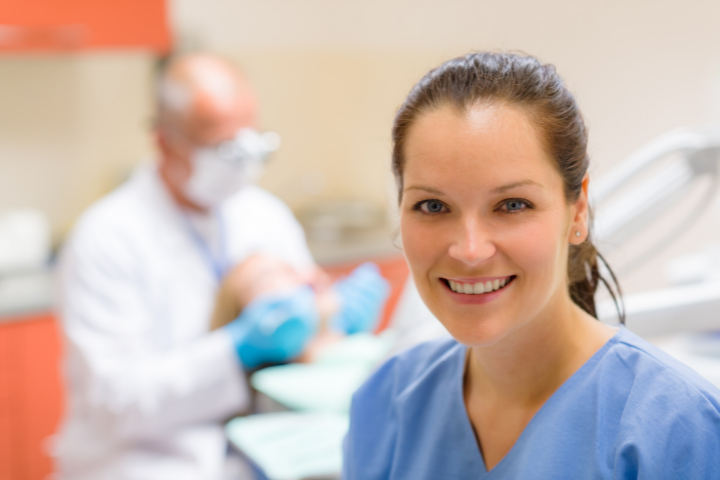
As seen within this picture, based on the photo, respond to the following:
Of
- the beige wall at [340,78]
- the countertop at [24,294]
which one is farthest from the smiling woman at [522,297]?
the countertop at [24,294]

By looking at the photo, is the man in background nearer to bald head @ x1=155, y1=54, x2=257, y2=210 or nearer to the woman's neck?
bald head @ x1=155, y1=54, x2=257, y2=210

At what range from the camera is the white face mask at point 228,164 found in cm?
Answer: 182

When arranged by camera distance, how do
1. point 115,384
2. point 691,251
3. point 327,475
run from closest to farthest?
point 327,475 → point 115,384 → point 691,251

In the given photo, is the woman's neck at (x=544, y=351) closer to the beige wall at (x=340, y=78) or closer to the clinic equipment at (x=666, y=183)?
the clinic equipment at (x=666, y=183)

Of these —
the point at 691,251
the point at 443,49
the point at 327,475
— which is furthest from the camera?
the point at 443,49

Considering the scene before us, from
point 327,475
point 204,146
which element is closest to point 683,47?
point 204,146

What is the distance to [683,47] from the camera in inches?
112

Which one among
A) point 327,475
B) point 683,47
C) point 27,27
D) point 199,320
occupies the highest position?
point 27,27

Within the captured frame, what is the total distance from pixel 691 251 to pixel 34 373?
2.61m

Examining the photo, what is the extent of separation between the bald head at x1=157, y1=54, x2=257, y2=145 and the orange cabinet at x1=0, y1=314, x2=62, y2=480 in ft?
3.99

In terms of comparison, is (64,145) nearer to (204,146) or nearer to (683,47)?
(204,146)

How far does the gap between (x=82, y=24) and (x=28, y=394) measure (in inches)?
56.1

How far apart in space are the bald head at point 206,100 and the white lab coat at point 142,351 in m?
0.21

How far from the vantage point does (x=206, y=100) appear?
1.79 metres
